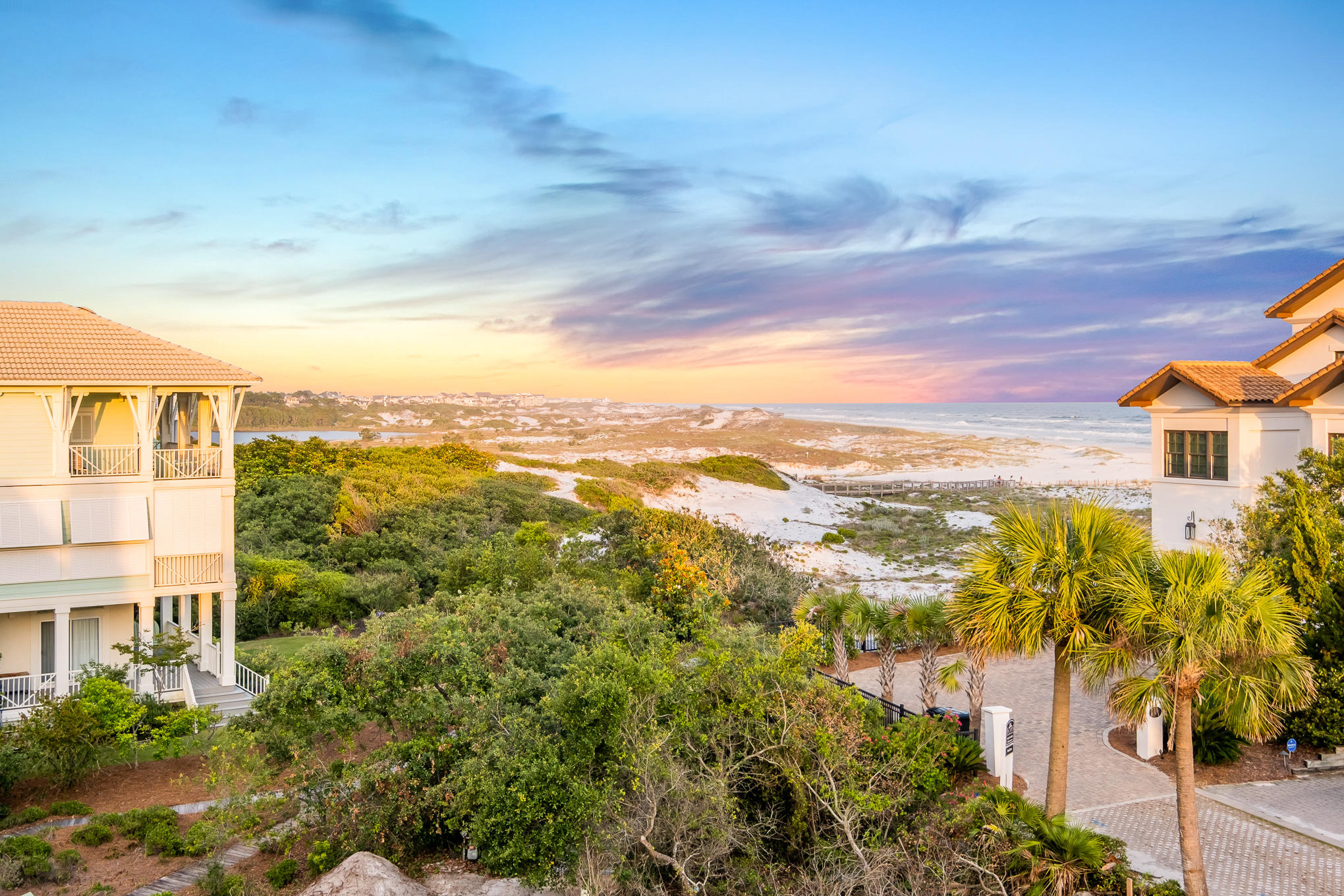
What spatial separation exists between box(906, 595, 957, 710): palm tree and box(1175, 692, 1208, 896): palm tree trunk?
4.30 m

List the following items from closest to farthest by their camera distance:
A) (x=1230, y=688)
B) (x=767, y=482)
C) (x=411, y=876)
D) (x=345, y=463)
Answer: (x=1230, y=688) → (x=411, y=876) → (x=345, y=463) → (x=767, y=482)

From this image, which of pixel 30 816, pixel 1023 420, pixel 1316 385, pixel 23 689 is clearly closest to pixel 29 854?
pixel 30 816

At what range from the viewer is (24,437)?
16.7m

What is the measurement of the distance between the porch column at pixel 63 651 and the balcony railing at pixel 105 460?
8.96ft

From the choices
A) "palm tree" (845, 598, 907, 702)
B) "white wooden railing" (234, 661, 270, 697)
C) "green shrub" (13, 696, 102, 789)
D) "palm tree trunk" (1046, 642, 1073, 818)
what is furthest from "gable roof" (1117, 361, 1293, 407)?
"green shrub" (13, 696, 102, 789)

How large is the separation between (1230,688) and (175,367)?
60.4 feet

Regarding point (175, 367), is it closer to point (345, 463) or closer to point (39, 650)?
point (39, 650)

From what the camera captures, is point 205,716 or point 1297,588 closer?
point 1297,588

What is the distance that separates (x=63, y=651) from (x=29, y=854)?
22.3ft

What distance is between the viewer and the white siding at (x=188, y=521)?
57.1 ft

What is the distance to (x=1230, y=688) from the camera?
29.8 ft

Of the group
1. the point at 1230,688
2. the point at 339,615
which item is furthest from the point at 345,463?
the point at 1230,688

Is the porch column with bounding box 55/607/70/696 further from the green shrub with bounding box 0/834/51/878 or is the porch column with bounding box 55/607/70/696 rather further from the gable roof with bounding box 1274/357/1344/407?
the gable roof with bounding box 1274/357/1344/407

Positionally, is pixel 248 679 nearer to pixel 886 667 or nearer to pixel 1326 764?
pixel 886 667
